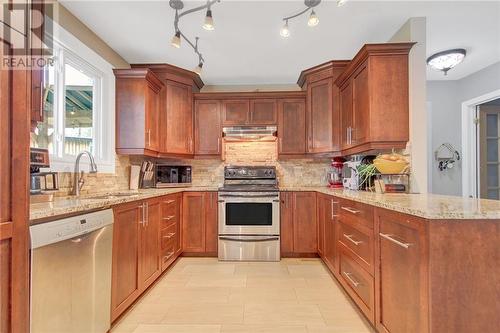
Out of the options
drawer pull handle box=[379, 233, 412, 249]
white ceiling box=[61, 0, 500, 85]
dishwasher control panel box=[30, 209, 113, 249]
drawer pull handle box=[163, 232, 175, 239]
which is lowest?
drawer pull handle box=[163, 232, 175, 239]

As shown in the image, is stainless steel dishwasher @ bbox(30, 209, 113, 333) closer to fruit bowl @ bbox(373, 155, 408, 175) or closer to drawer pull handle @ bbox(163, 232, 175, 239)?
drawer pull handle @ bbox(163, 232, 175, 239)

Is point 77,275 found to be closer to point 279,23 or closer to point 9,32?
point 9,32

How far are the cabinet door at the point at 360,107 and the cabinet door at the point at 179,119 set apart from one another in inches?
86.1

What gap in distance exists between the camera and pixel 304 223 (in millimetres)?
3580

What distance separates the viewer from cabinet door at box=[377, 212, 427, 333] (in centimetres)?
130

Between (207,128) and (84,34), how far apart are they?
71.4 inches

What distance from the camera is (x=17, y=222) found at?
1.07 m

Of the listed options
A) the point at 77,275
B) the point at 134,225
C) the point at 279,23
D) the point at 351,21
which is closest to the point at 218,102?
the point at 279,23

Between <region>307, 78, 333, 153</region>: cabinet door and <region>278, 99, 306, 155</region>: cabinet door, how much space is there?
122mm

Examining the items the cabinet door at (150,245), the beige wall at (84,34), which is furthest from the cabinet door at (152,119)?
the cabinet door at (150,245)

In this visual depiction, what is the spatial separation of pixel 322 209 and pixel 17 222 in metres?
2.85

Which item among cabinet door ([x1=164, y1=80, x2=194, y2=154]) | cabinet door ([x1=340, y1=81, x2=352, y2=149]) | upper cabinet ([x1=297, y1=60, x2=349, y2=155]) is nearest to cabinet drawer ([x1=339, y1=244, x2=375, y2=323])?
cabinet door ([x1=340, y1=81, x2=352, y2=149])

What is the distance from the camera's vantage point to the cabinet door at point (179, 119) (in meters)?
3.69

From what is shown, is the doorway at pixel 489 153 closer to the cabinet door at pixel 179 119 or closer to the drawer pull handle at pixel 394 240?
the drawer pull handle at pixel 394 240
